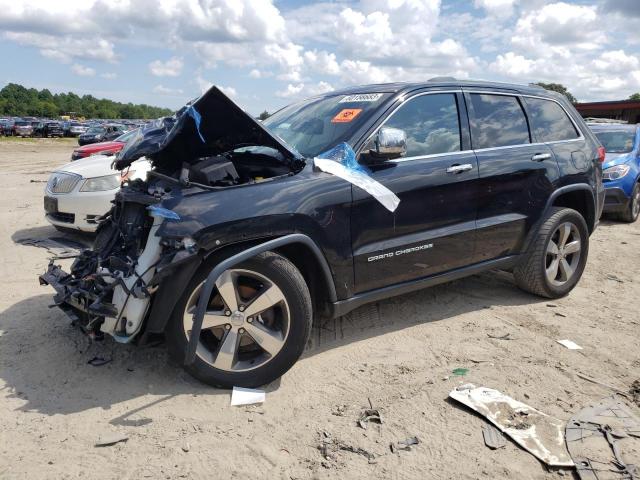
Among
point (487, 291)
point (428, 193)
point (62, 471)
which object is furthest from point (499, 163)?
point (62, 471)

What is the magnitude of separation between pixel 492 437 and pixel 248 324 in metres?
1.53

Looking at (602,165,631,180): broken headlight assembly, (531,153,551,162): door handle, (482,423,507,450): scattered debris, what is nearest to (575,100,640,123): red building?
(602,165,631,180): broken headlight assembly

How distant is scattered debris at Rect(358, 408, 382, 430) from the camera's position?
303 cm

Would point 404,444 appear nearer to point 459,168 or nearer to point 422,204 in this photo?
point 422,204

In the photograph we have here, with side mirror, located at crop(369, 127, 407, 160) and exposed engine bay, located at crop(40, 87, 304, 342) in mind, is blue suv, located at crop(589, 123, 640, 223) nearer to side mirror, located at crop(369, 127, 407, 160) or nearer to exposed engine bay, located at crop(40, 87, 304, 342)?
side mirror, located at crop(369, 127, 407, 160)

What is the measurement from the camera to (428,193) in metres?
3.94

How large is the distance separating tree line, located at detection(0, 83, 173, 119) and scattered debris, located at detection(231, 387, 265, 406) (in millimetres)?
87470

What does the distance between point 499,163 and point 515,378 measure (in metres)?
1.77

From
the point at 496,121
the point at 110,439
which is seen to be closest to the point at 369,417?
the point at 110,439

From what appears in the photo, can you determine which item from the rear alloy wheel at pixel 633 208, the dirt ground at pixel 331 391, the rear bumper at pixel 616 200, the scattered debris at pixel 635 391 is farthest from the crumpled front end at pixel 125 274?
the rear alloy wheel at pixel 633 208

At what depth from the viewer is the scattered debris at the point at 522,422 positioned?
9.15 feet

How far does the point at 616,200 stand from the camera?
940 cm

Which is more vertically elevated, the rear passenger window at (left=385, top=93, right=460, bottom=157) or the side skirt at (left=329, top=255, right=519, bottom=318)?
the rear passenger window at (left=385, top=93, right=460, bottom=157)

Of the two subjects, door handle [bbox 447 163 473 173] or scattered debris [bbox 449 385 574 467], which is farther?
door handle [bbox 447 163 473 173]
